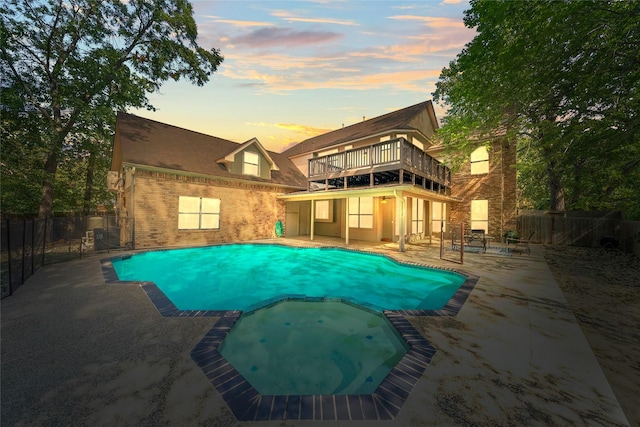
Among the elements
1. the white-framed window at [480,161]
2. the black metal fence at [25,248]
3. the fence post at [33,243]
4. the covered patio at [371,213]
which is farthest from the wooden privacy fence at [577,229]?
the fence post at [33,243]

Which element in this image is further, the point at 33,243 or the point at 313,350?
the point at 33,243

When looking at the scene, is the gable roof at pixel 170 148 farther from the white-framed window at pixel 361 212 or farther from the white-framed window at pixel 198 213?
the white-framed window at pixel 361 212

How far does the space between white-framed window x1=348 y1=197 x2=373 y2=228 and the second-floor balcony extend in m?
1.39

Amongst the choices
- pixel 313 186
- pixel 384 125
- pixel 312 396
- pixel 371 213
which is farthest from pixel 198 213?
pixel 384 125

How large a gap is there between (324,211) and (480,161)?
11.5 meters

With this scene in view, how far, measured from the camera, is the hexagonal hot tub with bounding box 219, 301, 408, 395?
2791 millimetres

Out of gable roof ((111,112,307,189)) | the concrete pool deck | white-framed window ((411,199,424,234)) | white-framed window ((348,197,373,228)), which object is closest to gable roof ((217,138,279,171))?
gable roof ((111,112,307,189))

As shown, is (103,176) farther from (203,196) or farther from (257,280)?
(257,280)

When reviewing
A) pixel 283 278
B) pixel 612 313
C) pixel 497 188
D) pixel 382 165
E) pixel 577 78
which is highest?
pixel 577 78

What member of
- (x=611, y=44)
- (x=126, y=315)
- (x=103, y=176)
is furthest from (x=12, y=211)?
(x=611, y=44)

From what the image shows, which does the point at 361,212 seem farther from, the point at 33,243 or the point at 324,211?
the point at 33,243

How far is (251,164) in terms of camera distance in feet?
52.7

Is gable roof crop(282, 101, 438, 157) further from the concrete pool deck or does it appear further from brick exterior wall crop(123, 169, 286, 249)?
the concrete pool deck

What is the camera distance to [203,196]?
1352 centimetres
